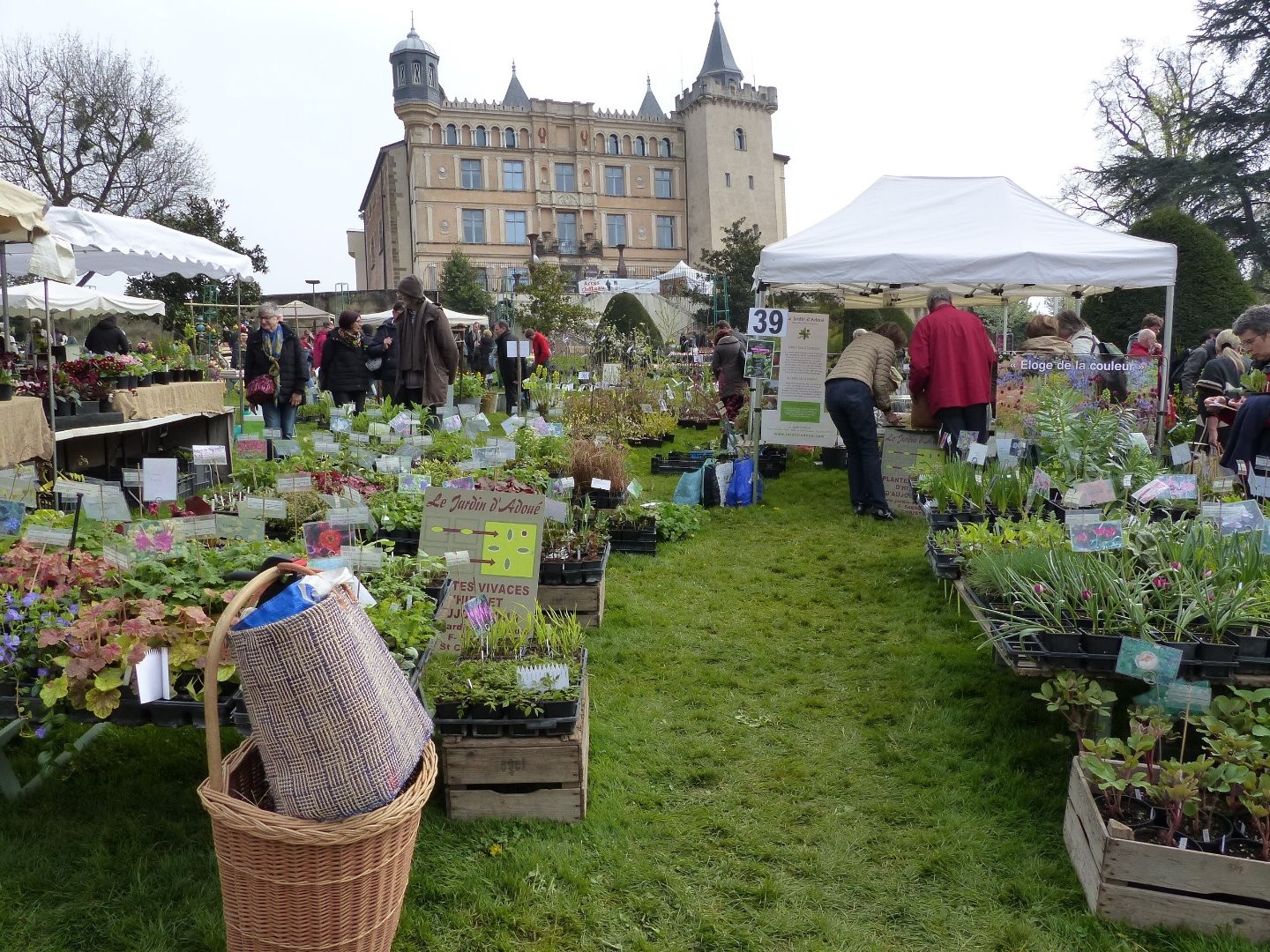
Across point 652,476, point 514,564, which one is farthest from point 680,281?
point 514,564

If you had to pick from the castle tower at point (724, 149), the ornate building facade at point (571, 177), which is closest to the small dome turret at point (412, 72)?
the ornate building facade at point (571, 177)

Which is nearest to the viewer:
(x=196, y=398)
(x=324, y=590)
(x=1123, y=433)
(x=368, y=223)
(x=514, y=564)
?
(x=324, y=590)

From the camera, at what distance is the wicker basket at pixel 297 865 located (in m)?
1.85

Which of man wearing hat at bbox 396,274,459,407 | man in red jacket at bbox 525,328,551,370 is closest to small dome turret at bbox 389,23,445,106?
man in red jacket at bbox 525,328,551,370

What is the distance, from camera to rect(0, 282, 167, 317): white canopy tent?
43.4ft

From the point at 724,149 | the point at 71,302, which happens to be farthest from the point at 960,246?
the point at 724,149

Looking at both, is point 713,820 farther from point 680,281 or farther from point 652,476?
point 680,281

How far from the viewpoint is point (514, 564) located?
3859 millimetres

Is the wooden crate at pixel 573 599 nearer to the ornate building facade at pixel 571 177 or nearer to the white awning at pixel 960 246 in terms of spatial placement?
the white awning at pixel 960 246

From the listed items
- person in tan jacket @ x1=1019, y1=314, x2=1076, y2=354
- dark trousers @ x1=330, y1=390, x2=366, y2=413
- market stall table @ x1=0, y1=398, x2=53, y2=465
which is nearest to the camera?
market stall table @ x1=0, y1=398, x2=53, y2=465

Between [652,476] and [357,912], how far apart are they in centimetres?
746

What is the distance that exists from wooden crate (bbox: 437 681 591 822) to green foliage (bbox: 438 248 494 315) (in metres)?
40.0

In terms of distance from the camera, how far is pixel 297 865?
1.86 meters

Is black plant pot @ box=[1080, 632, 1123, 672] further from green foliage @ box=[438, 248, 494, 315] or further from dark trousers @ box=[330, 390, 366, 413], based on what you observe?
green foliage @ box=[438, 248, 494, 315]
